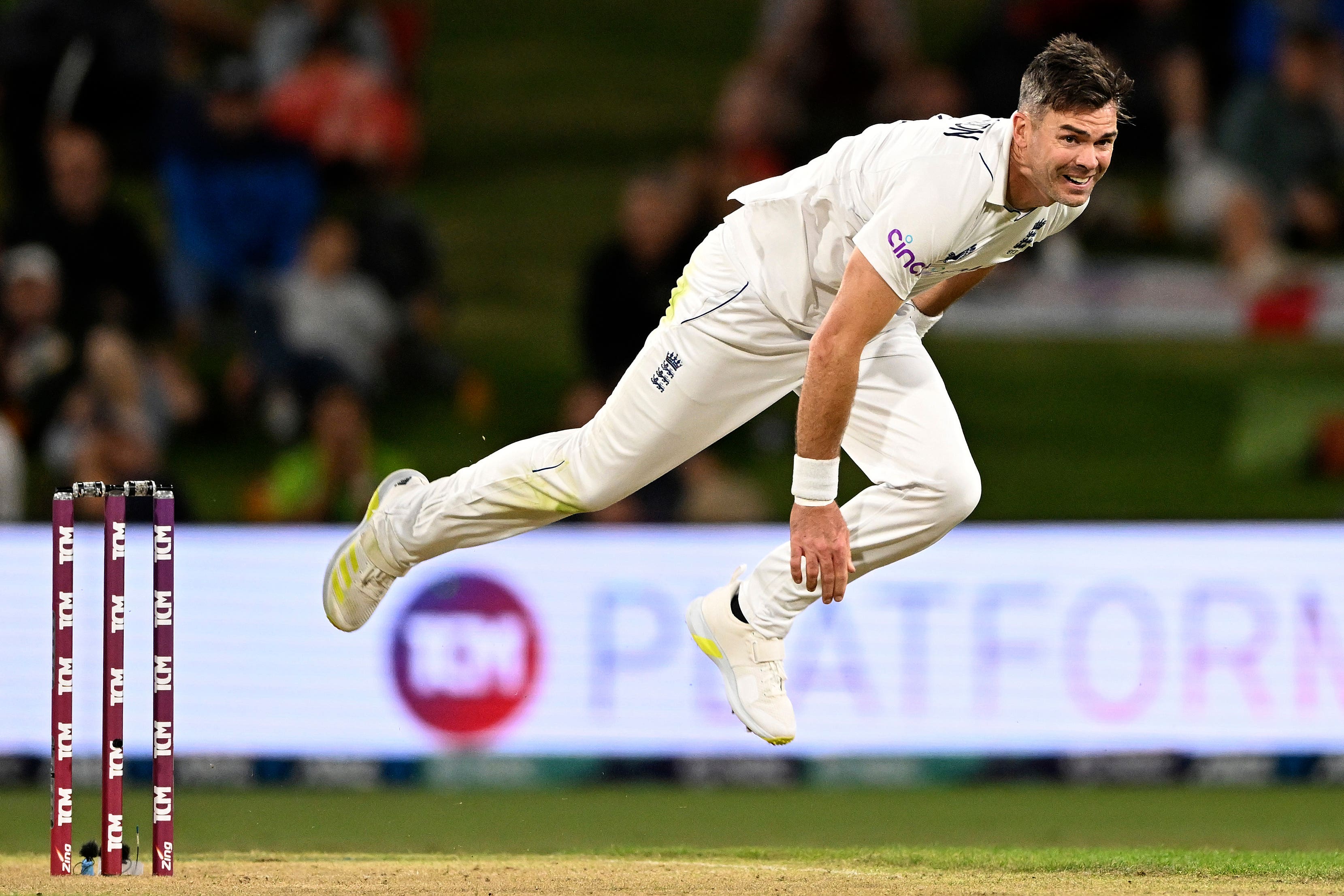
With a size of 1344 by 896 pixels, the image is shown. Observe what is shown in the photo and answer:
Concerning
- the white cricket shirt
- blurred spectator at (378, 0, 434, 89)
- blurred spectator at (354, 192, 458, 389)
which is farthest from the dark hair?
blurred spectator at (378, 0, 434, 89)

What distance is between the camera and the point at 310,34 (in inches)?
504

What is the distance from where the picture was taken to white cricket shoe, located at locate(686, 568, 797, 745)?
20.2 ft

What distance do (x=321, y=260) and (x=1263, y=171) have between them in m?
6.06

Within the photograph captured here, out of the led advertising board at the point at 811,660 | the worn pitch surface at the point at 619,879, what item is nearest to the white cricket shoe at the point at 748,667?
the worn pitch surface at the point at 619,879

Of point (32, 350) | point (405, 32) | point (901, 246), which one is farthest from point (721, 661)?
point (405, 32)

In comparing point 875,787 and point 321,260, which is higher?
point 321,260

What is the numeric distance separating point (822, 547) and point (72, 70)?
8.19m

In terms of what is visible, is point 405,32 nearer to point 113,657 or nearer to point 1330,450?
point 1330,450

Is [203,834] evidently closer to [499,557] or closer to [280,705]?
[280,705]

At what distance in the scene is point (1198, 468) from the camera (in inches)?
471

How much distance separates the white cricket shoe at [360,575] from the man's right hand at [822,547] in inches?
61.9

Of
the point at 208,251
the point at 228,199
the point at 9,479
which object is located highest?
the point at 228,199

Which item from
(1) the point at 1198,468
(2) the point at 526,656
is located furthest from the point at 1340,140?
(2) the point at 526,656

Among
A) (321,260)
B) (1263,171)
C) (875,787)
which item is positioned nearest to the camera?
(875,787)
